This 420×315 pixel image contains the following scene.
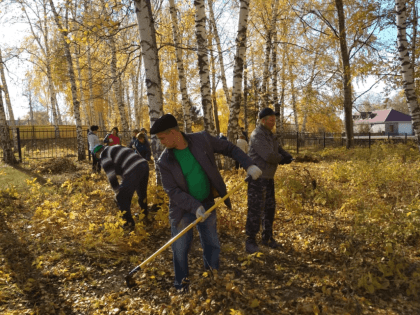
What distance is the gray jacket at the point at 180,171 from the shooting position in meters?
2.89

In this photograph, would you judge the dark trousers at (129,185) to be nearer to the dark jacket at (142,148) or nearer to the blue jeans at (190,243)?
the blue jeans at (190,243)

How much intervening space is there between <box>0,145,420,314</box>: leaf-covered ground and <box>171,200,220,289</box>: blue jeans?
201 mm

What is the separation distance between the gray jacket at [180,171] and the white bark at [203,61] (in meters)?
5.33

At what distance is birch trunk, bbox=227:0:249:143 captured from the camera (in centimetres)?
798

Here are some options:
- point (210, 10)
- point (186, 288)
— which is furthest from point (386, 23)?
point (186, 288)

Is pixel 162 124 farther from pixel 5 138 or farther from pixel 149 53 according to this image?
pixel 5 138

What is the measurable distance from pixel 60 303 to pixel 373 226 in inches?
153

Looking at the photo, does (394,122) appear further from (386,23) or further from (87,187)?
(87,187)

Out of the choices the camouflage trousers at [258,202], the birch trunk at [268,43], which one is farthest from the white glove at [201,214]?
the birch trunk at [268,43]

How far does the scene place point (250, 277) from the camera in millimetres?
3461

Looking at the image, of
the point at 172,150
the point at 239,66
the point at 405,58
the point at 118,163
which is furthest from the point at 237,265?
the point at 405,58

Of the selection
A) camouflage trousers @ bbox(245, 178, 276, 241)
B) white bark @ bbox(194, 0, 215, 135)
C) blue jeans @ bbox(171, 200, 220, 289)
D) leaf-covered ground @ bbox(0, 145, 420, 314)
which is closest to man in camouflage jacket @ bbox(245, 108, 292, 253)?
camouflage trousers @ bbox(245, 178, 276, 241)

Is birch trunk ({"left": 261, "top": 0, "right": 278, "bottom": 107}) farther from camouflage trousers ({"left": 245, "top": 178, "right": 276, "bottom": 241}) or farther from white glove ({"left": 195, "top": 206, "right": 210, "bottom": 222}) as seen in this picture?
white glove ({"left": 195, "top": 206, "right": 210, "bottom": 222})

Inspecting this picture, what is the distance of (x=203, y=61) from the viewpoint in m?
8.42
